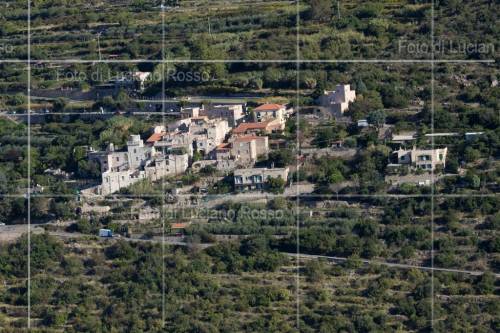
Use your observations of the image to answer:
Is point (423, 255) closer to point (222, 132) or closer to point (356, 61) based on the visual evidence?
point (222, 132)

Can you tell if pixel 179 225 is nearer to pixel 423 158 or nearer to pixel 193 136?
pixel 193 136

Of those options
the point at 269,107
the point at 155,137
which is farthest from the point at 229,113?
the point at 155,137

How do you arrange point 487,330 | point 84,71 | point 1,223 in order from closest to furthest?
point 487,330 → point 1,223 → point 84,71

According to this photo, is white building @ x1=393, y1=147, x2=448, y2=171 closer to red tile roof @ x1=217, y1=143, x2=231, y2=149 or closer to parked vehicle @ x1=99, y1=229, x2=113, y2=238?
red tile roof @ x1=217, y1=143, x2=231, y2=149

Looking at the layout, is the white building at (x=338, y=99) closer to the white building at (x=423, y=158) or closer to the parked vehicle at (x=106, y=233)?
the white building at (x=423, y=158)

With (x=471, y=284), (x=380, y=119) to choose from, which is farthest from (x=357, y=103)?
(x=471, y=284)

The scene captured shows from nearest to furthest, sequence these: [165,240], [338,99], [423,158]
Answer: [165,240], [423,158], [338,99]

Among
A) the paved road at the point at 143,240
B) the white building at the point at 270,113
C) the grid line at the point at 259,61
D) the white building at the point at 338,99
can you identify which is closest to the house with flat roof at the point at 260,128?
the white building at the point at 270,113

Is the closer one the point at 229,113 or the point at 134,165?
the point at 134,165
